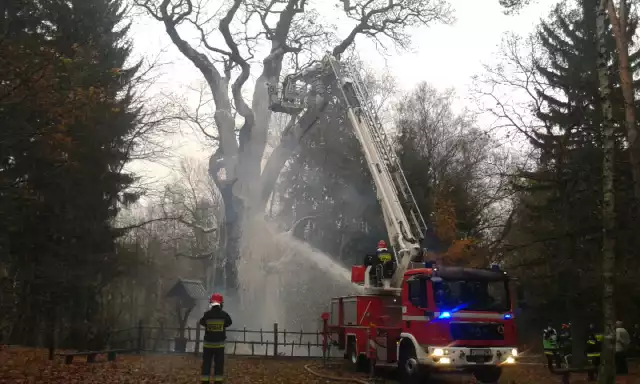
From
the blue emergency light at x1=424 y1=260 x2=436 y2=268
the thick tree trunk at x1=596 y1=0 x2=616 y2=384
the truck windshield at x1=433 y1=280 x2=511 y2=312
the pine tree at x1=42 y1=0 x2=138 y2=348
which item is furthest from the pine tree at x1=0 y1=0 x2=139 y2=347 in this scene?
the thick tree trunk at x1=596 y1=0 x2=616 y2=384

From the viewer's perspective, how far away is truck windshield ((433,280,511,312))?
1151 centimetres

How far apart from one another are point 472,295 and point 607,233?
9.64 feet

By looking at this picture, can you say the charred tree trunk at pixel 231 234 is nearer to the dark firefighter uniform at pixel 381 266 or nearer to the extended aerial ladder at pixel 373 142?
the extended aerial ladder at pixel 373 142

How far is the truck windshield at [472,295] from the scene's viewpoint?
11.5m

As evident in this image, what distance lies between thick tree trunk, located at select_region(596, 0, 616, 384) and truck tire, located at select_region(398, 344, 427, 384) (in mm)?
3270

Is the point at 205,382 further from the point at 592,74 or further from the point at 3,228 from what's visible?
the point at 592,74

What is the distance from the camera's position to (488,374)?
11625mm

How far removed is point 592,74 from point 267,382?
13.7 metres

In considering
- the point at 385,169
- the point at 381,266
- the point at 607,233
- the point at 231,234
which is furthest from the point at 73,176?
the point at 607,233

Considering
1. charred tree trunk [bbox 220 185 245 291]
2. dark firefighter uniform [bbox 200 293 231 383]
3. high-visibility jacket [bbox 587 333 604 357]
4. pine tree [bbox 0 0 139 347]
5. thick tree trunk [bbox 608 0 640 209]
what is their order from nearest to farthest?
dark firefighter uniform [bbox 200 293 231 383] < pine tree [bbox 0 0 139 347] < thick tree trunk [bbox 608 0 640 209] < high-visibility jacket [bbox 587 333 604 357] < charred tree trunk [bbox 220 185 245 291]

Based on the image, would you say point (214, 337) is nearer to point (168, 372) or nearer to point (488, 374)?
point (168, 372)

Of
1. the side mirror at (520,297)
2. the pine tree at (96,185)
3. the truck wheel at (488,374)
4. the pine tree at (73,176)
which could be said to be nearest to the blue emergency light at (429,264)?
the side mirror at (520,297)

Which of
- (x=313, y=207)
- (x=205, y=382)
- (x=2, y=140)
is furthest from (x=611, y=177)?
(x=313, y=207)

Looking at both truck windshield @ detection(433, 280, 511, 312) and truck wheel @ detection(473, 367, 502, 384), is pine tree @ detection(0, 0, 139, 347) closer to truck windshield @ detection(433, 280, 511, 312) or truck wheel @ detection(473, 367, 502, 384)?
truck windshield @ detection(433, 280, 511, 312)
